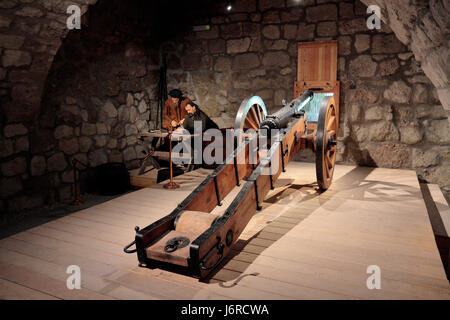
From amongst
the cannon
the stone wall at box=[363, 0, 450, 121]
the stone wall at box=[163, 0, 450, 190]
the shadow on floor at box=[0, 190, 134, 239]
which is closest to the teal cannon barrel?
the cannon

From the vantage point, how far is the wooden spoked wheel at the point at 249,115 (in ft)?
12.8

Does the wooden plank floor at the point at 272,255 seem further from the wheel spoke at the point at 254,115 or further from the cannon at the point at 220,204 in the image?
the wheel spoke at the point at 254,115

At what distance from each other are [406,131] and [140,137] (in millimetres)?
3720

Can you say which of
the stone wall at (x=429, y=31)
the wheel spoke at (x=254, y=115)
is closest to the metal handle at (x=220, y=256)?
the stone wall at (x=429, y=31)

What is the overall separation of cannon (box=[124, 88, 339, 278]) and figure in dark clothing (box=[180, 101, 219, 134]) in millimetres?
1823

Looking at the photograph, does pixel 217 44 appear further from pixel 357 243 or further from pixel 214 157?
pixel 357 243

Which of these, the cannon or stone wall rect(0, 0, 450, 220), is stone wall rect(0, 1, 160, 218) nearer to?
stone wall rect(0, 0, 450, 220)

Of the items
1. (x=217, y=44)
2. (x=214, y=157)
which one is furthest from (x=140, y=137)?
(x=217, y=44)

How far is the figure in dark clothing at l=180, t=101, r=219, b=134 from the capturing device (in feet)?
18.3

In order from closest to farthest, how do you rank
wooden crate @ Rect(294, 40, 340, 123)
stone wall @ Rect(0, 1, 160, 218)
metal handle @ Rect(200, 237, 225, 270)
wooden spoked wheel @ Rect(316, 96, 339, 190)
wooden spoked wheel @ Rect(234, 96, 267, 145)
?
metal handle @ Rect(200, 237, 225, 270)
wooden spoked wheel @ Rect(316, 96, 339, 190)
wooden spoked wheel @ Rect(234, 96, 267, 145)
stone wall @ Rect(0, 1, 160, 218)
wooden crate @ Rect(294, 40, 340, 123)

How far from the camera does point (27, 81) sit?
386cm

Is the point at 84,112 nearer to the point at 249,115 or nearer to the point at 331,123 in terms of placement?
the point at 249,115

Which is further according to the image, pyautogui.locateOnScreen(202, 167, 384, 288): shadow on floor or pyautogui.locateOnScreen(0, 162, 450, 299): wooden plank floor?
pyautogui.locateOnScreen(202, 167, 384, 288): shadow on floor

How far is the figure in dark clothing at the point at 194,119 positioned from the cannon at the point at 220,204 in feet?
5.98
